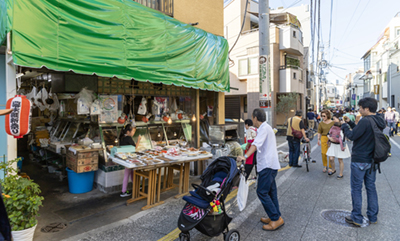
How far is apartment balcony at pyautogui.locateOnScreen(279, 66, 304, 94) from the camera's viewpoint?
22.3 meters

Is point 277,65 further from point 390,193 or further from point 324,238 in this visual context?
point 324,238

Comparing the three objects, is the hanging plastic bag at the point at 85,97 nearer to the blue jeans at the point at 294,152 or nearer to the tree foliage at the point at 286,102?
the blue jeans at the point at 294,152

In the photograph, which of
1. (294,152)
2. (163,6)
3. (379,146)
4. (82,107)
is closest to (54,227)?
(82,107)

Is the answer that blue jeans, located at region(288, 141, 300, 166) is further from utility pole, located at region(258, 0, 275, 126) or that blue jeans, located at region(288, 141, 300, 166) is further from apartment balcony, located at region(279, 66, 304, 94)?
apartment balcony, located at region(279, 66, 304, 94)

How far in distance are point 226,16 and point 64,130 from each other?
21.8m

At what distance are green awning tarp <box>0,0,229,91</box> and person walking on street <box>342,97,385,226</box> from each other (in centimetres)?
483

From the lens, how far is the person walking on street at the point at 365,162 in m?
4.63

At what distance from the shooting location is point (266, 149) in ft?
14.9

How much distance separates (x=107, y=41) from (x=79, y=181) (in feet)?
12.7

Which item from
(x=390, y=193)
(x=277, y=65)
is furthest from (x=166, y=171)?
(x=277, y=65)

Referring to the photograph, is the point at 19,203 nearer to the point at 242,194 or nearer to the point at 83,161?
the point at 83,161

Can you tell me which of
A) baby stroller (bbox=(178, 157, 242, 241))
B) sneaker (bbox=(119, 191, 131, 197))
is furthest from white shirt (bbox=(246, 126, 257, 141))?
sneaker (bbox=(119, 191, 131, 197))

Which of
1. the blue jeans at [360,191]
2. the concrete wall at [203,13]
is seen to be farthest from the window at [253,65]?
the blue jeans at [360,191]

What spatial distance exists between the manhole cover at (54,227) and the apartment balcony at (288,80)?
21294 millimetres
